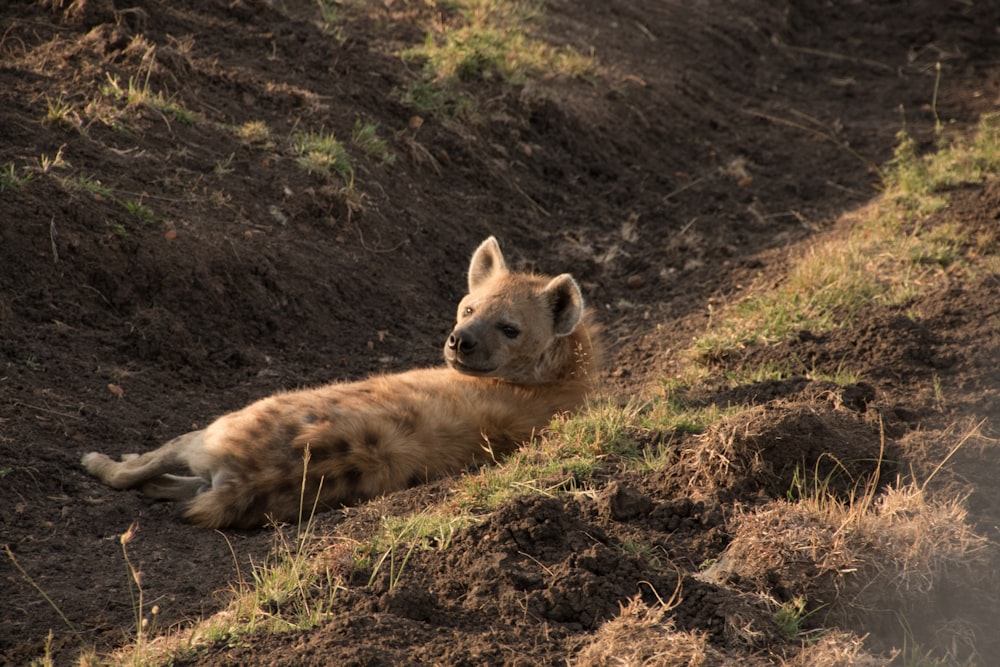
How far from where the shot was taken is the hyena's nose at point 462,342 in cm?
471

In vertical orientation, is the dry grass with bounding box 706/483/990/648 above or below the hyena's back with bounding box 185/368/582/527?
above

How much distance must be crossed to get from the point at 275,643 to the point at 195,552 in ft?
3.40

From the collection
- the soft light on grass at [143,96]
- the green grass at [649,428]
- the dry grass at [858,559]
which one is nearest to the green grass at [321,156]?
the green grass at [649,428]

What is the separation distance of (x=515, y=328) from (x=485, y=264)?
1.98 ft

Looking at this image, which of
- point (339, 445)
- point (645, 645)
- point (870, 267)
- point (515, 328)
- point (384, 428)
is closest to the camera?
point (645, 645)

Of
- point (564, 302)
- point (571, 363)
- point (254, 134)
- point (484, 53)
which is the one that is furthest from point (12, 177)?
point (484, 53)

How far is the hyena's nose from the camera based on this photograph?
471cm

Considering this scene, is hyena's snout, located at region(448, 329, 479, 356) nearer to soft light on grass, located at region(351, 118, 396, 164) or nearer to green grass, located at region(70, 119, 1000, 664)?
Result: green grass, located at region(70, 119, 1000, 664)

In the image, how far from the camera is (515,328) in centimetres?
488

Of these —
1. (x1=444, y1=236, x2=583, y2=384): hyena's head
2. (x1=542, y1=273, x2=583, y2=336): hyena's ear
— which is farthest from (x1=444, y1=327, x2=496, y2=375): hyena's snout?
(x1=542, y1=273, x2=583, y2=336): hyena's ear

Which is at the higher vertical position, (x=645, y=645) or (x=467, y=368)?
(x=645, y=645)

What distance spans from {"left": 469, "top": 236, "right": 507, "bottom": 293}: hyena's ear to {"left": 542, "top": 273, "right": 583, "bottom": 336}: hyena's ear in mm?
374

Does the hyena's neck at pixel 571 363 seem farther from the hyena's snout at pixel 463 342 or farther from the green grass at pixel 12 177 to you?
the green grass at pixel 12 177

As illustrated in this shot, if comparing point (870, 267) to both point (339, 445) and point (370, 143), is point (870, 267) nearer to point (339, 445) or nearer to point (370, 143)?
point (370, 143)
